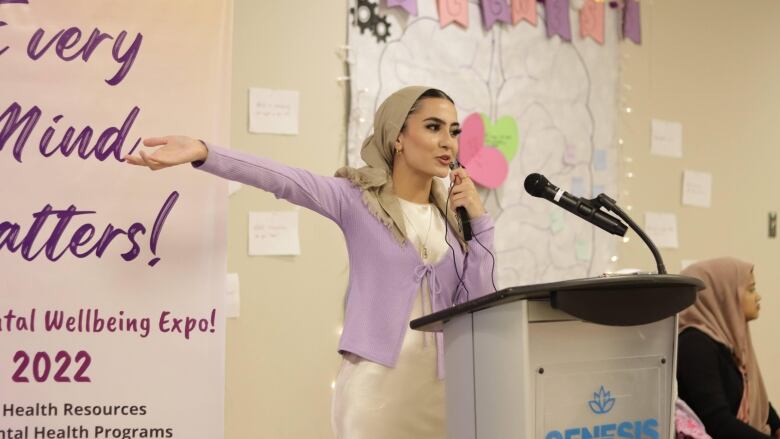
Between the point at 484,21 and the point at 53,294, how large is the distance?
6.75 ft

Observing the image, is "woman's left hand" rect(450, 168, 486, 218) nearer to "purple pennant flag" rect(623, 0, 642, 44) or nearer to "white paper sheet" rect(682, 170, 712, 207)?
"purple pennant flag" rect(623, 0, 642, 44)

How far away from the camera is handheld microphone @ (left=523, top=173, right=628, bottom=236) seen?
1575 mm

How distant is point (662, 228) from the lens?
12.9 feet

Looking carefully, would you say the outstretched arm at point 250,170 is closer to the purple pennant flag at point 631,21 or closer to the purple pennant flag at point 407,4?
the purple pennant flag at point 407,4

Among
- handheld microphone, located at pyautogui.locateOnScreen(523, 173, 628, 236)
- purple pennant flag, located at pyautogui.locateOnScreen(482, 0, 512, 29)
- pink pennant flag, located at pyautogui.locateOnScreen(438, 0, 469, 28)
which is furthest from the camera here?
purple pennant flag, located at pyautogui.locateOnScreen(482, 0, 512, 29)

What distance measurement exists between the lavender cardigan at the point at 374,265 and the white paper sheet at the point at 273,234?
0.79m

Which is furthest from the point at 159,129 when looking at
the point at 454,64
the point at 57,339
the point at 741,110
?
the point at 741,110

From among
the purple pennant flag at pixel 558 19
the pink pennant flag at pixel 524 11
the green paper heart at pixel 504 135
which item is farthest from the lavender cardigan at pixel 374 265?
the purple pennant flag at pixel 558 19

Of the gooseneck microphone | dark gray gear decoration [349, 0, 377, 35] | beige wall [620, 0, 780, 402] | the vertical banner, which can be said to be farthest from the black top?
the vertical banner

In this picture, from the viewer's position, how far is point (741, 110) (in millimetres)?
4301

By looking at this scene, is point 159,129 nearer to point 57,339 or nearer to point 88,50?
point 88,50

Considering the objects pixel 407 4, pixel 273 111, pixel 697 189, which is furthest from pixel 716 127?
pixel 273 111

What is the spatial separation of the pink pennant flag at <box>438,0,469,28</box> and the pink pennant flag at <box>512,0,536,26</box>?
232mm

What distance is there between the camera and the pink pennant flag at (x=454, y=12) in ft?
10.6
